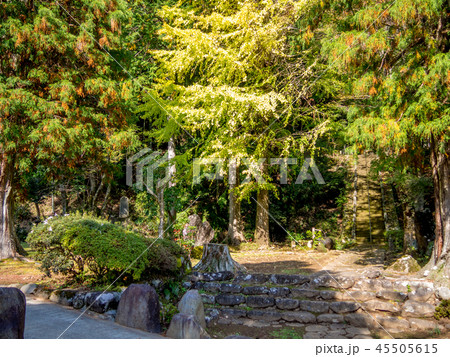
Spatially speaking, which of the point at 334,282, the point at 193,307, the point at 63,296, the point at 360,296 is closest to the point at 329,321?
the point at 360,296

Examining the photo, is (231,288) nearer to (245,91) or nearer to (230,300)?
(230,300)

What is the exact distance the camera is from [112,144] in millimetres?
10008

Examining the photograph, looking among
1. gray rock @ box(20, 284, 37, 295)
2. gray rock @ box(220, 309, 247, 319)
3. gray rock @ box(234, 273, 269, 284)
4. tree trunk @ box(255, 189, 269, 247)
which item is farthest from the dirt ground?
gray rock @ box(220, 309, 247, 319)

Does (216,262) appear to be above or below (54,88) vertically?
below

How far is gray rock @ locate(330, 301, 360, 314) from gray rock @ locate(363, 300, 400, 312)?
0.21 metres

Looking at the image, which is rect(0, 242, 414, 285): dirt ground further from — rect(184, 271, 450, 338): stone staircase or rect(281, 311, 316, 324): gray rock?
rect(281, 311, 316, 324): gray rock

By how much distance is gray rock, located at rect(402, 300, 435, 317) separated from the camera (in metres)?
5.81

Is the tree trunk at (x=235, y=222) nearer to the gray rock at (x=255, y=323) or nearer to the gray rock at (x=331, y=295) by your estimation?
the gray rock at (x=331, y=295)

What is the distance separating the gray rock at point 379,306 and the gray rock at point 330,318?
0.56 metres

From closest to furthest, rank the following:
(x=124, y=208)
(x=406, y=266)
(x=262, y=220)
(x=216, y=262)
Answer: (x=406, y=266)
(x=216, y=262)
(x=262, y=220)
(x=124, y=208)

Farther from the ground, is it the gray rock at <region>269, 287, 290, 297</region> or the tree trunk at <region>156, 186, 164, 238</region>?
the tree trunk at <region>156, 186, 164, 238</region>

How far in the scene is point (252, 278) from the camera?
7398 mm

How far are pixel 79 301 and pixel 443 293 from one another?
5.68 m
